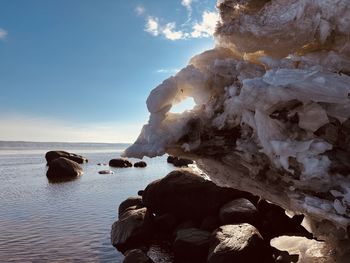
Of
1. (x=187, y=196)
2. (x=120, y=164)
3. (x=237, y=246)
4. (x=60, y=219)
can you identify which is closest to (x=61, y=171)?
(x=120, y=164)

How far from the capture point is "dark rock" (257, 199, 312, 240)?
13867 millimetres

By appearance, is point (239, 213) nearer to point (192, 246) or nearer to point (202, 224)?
point (202, 224)

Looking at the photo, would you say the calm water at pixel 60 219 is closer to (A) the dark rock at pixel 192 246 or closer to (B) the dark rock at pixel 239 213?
(A) the dark rock at pixel 192 246

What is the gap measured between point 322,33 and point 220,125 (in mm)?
2495

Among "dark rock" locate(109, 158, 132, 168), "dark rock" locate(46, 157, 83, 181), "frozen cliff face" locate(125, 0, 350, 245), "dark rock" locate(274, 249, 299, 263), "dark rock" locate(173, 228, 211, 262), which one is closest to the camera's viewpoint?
"frozen cliff face" locate(125, 0, 350, 245)

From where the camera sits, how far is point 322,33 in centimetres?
697

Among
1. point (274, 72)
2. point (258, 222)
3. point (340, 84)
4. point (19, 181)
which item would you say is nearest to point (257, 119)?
point (274, 72)

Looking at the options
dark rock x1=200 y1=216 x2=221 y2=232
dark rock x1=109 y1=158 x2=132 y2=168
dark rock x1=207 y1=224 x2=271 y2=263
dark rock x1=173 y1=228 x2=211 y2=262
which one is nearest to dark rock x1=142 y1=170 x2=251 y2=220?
dark rock x1=200 y1=216 x2=221 y2=232

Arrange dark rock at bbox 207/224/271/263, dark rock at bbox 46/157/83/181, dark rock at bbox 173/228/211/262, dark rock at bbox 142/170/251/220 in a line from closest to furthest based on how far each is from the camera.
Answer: dark rock at bbox 207/224/271/263, dark rock at bbox 173/228/211/262, dark rock at bbox 142/170/251/220, dark rock at bbox 46/157/83/181

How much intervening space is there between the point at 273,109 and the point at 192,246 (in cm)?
708

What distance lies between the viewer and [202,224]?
566 inches

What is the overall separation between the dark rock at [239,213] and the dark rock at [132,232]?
2951 millimetres

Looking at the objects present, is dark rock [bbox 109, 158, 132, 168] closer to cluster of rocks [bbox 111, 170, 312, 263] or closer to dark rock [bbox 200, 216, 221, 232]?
cluster of rocks [bbox 111, 170, 312, 263]

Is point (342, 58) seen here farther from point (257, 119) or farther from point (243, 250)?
point (243, 250)
